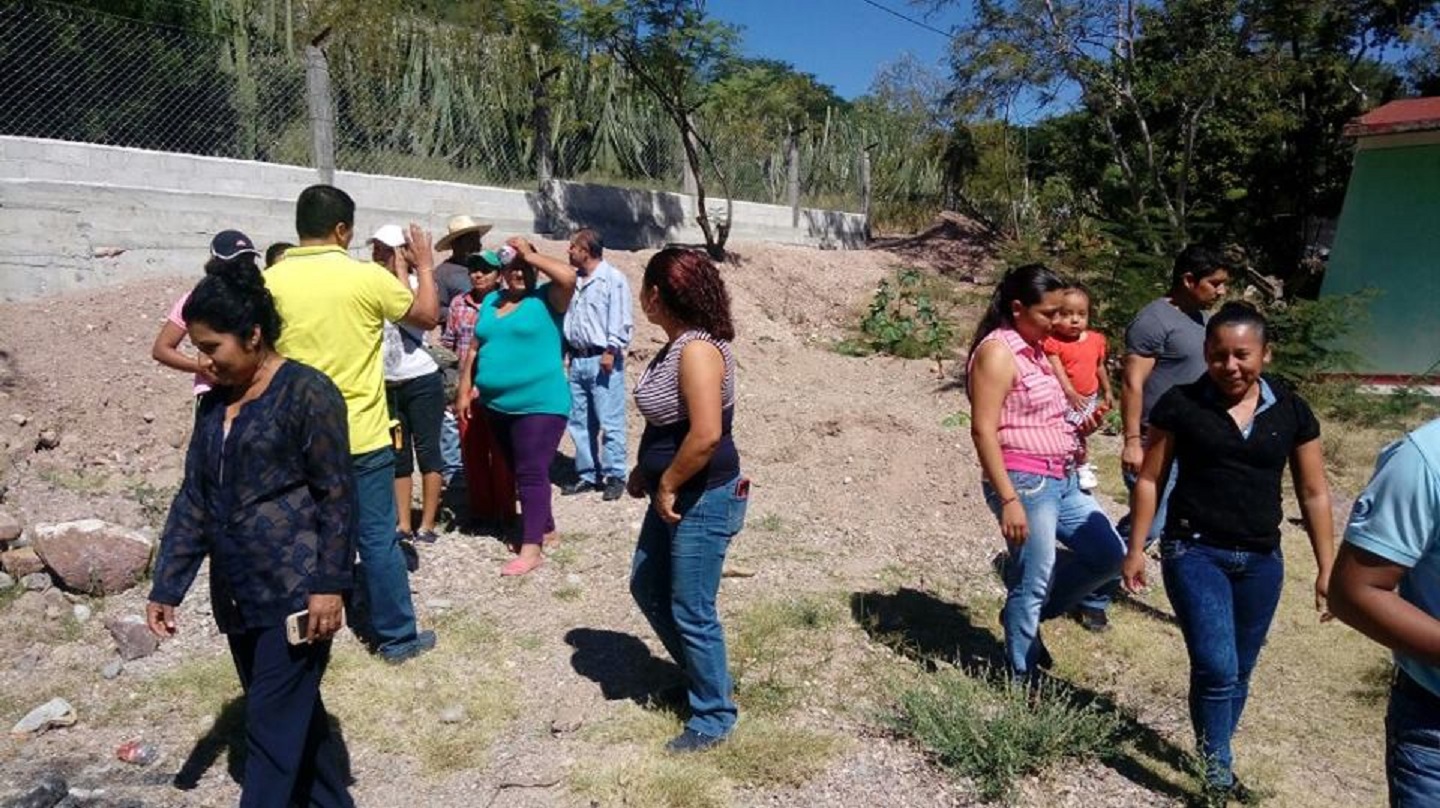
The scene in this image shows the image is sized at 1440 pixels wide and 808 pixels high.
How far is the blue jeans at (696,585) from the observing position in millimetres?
3184

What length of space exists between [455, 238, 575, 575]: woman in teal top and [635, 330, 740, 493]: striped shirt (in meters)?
1.65

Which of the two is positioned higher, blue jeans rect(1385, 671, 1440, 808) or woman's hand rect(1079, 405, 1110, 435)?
woman's hand rect(1079, 405, 1110, 435)

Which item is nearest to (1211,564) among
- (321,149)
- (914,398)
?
(914,398)

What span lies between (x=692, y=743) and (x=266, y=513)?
5.25 feet

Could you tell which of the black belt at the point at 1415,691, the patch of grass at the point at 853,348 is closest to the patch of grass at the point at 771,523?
the black belt at the point at 1415,691

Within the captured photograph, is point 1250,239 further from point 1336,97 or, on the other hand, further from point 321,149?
point 321,149

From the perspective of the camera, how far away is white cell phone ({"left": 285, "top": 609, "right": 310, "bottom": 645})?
249cm

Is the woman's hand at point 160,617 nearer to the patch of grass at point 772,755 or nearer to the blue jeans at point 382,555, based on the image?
the blue jeans at point 382,555

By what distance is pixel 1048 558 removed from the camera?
357 centimetres

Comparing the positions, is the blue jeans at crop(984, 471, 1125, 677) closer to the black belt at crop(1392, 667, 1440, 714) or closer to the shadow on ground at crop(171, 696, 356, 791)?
the black belt at crop(1392, 667, 1440, 714)

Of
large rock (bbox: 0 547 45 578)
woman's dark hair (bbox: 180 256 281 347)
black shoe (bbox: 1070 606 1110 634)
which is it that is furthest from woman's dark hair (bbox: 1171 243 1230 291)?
large rock (bbox: 0 547 45 578)

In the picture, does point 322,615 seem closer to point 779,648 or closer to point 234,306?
point 234,306

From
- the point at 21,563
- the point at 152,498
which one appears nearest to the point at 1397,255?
the point at 152,498

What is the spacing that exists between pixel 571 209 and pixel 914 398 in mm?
5017
